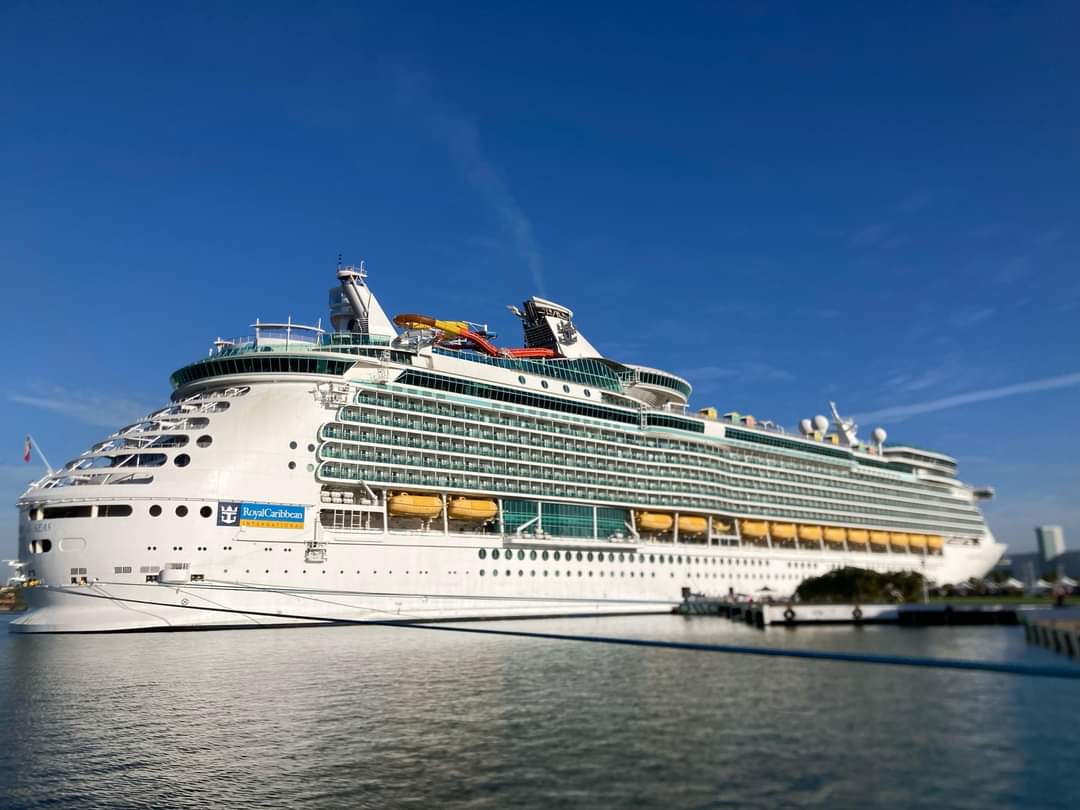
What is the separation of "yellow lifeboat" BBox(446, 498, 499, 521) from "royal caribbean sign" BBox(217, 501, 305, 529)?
33.3 ft

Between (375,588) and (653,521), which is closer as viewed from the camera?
(375,588)

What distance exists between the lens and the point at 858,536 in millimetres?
82250

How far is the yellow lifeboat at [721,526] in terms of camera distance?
69.1 metres

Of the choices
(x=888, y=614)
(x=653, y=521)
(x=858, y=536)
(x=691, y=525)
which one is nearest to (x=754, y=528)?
(x=691, y=525)

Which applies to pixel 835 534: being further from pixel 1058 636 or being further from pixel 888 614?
pixel 1058 636

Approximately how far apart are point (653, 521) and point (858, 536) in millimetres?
31898

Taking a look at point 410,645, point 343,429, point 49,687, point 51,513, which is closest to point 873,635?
point 410,645

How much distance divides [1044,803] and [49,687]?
2704 centimetres

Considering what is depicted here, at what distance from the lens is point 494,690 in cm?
2380

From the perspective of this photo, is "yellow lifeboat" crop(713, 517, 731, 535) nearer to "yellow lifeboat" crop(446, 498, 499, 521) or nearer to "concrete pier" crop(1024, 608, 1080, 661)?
"yellow lifeboat" crop(446, 498, 499, 521)

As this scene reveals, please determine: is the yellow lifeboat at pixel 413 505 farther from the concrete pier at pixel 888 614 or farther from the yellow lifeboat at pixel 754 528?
the yellow lifeboat at pixel 754 528

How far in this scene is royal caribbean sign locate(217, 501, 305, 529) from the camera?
136ft

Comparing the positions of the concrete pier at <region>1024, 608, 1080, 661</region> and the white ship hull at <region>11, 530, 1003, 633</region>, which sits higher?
the white ship hull at <region>11, 530, 1003, 633</region>

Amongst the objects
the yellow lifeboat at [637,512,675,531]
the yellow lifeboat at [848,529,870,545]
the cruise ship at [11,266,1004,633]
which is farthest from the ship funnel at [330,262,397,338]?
the yellow lifeboat at [848,529,870,545]
